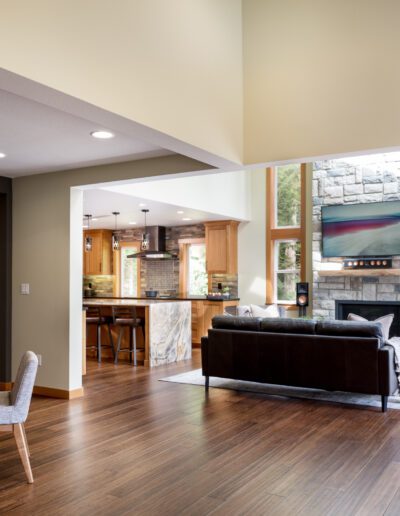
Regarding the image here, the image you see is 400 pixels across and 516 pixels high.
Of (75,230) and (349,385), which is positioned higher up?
(75,230)

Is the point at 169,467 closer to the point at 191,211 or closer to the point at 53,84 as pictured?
the point at 53,84

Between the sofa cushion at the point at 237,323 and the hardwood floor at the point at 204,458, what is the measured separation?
0.75 meters

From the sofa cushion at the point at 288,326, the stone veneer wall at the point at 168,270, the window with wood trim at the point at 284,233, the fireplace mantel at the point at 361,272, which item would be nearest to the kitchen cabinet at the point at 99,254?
the stone veneer wall at the point at 168,270

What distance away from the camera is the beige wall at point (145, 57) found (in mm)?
2807

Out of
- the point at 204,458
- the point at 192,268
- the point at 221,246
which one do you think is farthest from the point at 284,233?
the point at 204,458

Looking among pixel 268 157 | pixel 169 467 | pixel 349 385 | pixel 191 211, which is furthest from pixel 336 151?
pixel 191 211

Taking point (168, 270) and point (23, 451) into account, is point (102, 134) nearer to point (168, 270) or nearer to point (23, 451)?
point (23, 451)

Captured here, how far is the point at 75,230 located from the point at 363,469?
384cm

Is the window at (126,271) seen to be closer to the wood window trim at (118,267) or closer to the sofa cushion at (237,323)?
the wood window trim at (118,267)

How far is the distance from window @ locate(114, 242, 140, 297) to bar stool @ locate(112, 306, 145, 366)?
381cm

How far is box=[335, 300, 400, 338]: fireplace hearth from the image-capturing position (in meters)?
9.04

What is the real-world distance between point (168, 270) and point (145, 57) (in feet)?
26.9

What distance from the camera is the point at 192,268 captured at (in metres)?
11.5

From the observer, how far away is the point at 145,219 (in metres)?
10.4
